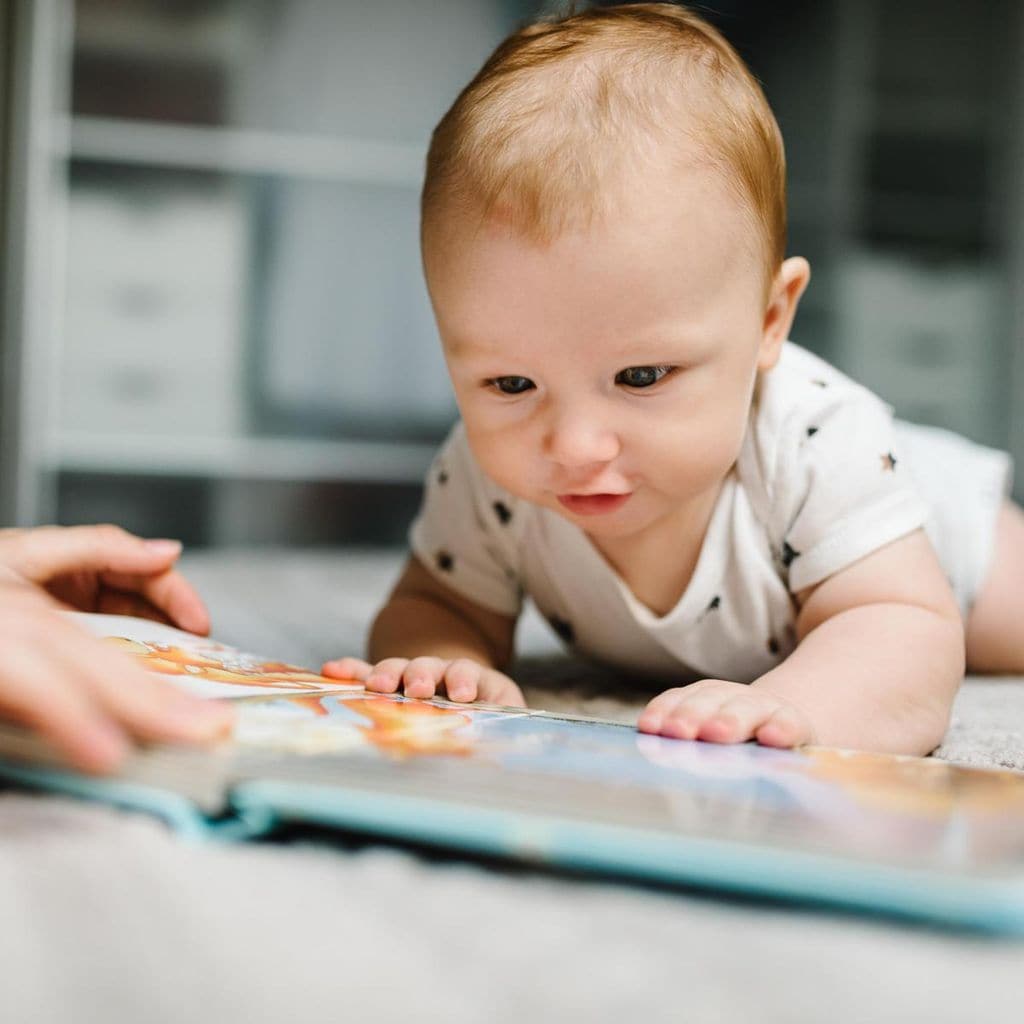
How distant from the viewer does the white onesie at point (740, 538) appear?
2.61 feet

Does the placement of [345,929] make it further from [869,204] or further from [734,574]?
[869,204]

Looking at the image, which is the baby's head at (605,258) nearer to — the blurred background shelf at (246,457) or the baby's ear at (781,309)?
the baby's ear at (781,309)

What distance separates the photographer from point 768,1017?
12.0 inches

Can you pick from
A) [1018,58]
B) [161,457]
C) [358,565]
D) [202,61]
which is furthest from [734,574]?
[1018,58]

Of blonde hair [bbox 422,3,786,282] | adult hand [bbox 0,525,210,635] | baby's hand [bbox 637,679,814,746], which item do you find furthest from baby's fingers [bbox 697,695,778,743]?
adult hand [bbox 0,525,210,635]

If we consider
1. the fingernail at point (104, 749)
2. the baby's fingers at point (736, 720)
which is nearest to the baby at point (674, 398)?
the baby's fingers at point (736, 720)

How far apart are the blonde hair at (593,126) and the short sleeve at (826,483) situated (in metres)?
0.12

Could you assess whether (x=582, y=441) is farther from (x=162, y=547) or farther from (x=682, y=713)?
(x=162, y=547)

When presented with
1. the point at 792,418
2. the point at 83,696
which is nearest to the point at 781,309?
the point at 792,418

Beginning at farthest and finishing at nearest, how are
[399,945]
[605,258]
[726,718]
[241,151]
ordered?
[241,151] < [605,258] < [726,718] < [399,945]

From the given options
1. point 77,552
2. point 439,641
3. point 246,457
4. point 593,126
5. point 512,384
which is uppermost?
point 593,126

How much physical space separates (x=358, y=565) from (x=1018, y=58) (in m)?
1.69

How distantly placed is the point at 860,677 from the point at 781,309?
0.23 m

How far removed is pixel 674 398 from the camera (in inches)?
27.2
